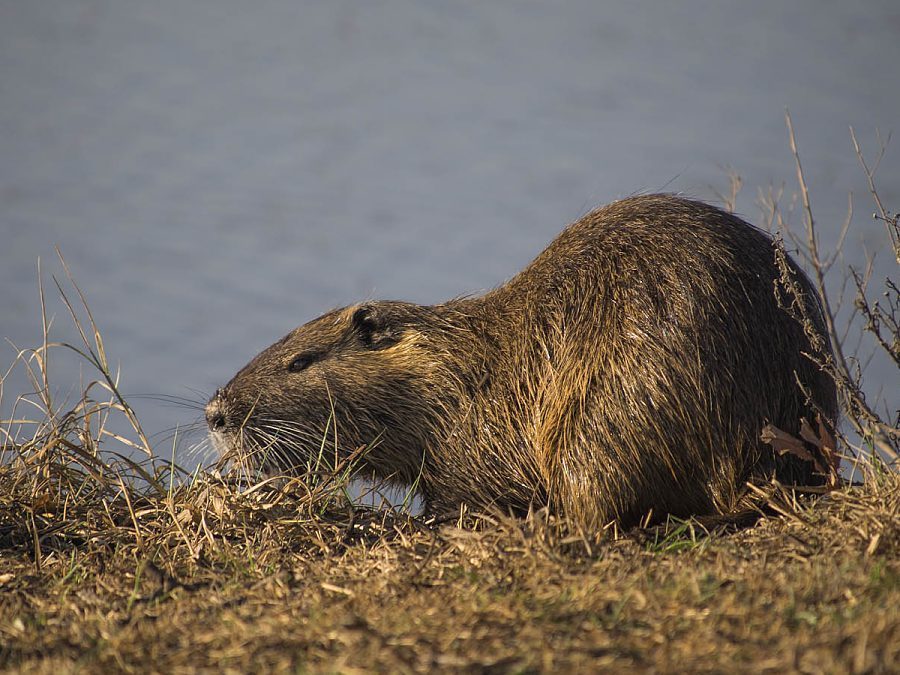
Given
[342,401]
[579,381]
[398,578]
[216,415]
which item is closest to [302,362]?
[342,401]

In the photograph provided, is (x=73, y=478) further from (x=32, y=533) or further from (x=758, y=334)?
(x=758, y=334)

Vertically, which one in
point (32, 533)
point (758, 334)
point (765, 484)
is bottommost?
point (32, 533)

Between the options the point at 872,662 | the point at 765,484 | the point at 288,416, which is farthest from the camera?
the point at 288,416

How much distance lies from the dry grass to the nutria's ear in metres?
0.79

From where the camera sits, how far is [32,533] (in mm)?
3109

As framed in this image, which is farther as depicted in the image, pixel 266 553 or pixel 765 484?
pixel 765 484

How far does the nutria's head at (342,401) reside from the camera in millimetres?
3777

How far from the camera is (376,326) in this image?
13.2ft

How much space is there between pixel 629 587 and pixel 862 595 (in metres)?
0.43

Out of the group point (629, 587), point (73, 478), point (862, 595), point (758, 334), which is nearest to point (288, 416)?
point (73, 478)

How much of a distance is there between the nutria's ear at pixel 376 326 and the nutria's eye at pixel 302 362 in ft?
0.66

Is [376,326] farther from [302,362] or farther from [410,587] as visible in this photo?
[410,587]

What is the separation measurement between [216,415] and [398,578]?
1665mm

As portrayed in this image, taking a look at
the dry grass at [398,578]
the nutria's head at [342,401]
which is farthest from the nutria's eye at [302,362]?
the dry grass at [398,578]
